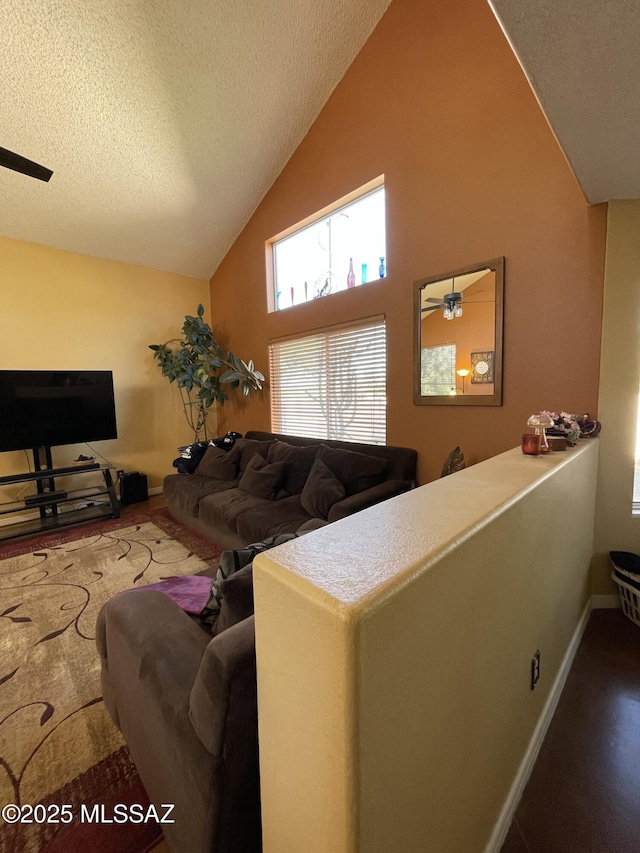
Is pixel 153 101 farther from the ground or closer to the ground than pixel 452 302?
farther from the ground

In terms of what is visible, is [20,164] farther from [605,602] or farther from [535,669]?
[605,602]

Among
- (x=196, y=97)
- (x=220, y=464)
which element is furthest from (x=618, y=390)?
(x=196, y=97)

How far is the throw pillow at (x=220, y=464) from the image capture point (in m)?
3.57

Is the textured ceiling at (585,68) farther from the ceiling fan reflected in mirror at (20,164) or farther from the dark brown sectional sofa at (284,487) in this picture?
the ceiling fan reflected in mirror at (20,164)

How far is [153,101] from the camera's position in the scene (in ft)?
8.78

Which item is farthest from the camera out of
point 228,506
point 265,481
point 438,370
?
point 265,481

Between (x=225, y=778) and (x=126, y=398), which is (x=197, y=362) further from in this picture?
(x=225, y=778)

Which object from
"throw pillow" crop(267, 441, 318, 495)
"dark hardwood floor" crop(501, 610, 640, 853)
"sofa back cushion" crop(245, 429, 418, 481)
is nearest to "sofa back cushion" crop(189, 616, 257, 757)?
"dark hardwood floor" crop(501, 610, 640, 853)

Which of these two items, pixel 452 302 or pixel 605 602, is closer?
pixel 605 602

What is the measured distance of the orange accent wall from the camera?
1.98 m

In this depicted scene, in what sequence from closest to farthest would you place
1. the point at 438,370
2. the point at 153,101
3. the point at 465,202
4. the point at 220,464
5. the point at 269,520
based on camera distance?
the point at 465,202
the point at 269,520
the point at 438,370
the point at 153,101
the point at 220,464

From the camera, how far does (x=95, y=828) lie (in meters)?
1.05

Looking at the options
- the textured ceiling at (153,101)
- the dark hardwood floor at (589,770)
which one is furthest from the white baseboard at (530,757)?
the textured ceiling at (153,101)

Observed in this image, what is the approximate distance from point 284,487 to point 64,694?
74.7 inches
